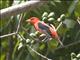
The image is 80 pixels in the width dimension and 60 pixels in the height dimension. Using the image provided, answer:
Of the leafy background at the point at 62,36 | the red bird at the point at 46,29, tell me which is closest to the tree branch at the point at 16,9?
the red bird at the point at 46,29

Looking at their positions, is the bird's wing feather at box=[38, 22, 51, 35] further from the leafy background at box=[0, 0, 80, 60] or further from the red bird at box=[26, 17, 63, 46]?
the leafy background at box=[0, 0, 80, 60]

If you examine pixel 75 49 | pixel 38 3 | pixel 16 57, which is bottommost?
pixel 16 57

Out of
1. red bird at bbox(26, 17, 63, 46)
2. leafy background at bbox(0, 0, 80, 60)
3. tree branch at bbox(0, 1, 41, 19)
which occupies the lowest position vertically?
leafy background at bbox(0, 0, 80, 60)

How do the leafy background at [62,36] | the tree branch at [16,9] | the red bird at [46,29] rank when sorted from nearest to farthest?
1. the tree branch at [16,9]
2. the red bird at [46,29]
3. the leafy background at [62,36]

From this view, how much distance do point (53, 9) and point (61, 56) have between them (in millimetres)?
354

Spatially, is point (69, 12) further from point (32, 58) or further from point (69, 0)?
point (32, 58)

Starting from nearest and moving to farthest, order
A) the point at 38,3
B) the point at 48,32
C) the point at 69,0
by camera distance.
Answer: the point at 38,3
the point at 48,32
the point at 69,0

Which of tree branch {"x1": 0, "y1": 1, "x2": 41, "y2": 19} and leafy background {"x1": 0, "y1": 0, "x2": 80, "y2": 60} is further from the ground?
tree branch {"x1": 0, "y1": 1, "x2": 41, "y2": 19}

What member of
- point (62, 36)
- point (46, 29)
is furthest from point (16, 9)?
point (62, 36)

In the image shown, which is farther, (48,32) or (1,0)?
(1,0)

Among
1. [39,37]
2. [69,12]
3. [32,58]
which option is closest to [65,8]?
[69,12]

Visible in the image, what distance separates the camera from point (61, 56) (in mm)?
1828

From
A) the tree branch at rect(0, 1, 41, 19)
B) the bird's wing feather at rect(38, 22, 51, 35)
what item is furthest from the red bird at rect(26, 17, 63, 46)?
the tree branch at rect(0, 1, 41, 19)

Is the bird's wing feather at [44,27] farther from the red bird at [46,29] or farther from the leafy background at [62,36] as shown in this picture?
the leafy background at [62,36]
